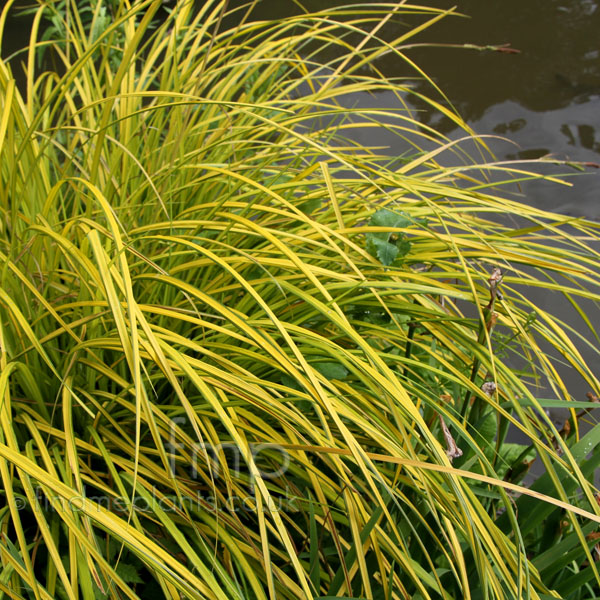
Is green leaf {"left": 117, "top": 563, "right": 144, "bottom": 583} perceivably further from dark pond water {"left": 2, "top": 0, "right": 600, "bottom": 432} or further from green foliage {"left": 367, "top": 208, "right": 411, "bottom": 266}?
dark pond water {"left": 2, "top": 0, "right": 600, "bottom": 432}

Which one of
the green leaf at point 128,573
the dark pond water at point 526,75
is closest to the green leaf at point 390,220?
the green leaf at point 128,573

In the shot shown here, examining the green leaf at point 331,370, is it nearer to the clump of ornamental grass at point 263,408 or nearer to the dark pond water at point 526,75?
the clump of ornamental grass at point 263,408

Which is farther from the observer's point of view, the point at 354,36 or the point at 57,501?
the point at 354,36

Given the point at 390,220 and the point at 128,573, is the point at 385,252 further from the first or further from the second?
the point at 128,573

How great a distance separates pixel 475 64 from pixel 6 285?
8.38 feet

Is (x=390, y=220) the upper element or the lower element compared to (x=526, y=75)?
lower

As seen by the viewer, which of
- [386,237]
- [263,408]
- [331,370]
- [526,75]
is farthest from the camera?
[526,75]

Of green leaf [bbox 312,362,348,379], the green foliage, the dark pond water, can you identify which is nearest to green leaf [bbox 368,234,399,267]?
the green foliage

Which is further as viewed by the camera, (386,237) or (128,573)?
(386,237)

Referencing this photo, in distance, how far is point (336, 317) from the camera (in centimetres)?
104

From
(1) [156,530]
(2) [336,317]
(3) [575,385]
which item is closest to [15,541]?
(1) [156,530]

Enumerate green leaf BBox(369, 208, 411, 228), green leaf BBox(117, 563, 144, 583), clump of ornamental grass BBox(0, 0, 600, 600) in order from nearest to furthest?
clump of ornamental grass BBox(0, 0, 600, 600) → green leaf BBox(117, 563, 144, 583) → green leaf BBox(369, 208, 411, 228)

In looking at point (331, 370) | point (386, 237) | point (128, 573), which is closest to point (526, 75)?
point (386, 237)

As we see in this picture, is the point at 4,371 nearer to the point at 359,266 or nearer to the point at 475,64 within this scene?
the point at 359,266
